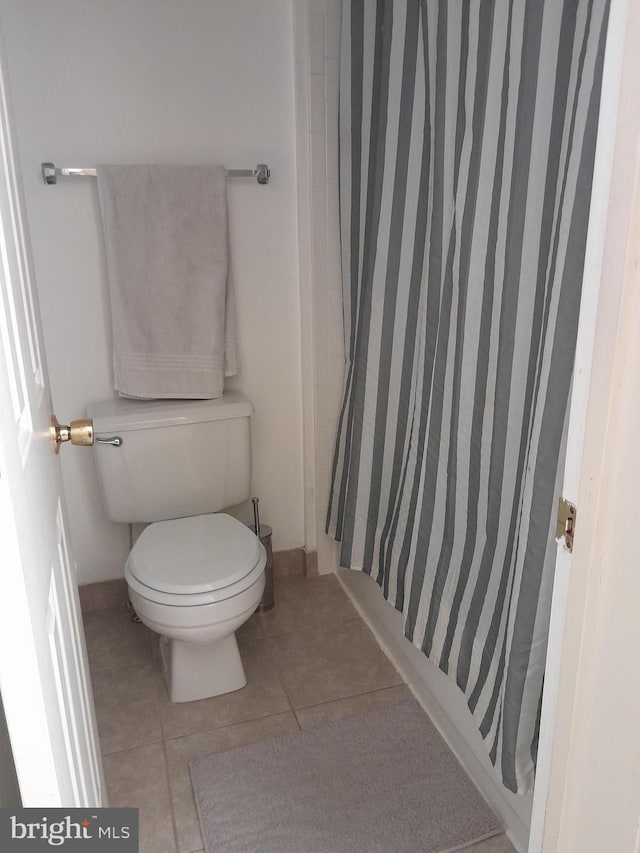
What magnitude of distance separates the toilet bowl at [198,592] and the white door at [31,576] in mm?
599

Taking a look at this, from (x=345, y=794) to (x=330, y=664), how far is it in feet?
1.54

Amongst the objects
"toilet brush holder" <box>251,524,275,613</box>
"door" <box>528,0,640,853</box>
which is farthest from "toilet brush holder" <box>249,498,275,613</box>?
"door" <box>528,0,640,853</box>

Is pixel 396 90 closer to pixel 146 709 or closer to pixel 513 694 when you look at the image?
pixel 513 694

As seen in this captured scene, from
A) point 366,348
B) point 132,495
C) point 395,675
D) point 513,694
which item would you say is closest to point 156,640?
point 132,495

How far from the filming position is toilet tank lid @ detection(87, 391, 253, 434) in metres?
1.96

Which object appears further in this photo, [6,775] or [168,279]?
[168,279]

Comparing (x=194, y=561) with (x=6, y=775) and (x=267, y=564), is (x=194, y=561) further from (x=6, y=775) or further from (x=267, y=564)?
(x=6, y=775)

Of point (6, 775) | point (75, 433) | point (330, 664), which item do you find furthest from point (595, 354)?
point (330, 664)

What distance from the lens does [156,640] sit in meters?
2.16

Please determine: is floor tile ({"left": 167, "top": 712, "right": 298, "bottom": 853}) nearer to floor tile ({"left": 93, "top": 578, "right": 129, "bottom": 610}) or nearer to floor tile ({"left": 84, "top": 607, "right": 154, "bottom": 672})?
floor tile ({"left": 84, "top": 607, "right": 154, "bottom": 672})

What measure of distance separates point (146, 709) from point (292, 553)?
0.77m

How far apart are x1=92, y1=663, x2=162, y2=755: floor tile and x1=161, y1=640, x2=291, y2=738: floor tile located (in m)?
0.04

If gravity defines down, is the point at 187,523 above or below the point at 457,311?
below

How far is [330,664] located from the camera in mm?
2039
